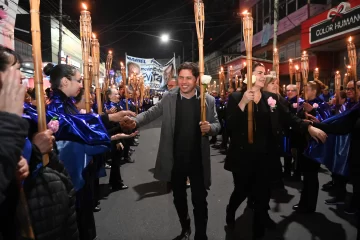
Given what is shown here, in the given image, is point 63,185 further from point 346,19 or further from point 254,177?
point 346,19

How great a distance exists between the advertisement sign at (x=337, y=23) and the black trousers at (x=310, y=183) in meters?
8.75

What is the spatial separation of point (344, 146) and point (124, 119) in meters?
3.29

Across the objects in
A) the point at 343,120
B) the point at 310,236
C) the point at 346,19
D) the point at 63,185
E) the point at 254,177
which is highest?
the point at 346,19

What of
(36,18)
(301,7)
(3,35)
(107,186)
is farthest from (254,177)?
(301,7)

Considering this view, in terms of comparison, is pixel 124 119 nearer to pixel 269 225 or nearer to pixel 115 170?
pixel 269 225

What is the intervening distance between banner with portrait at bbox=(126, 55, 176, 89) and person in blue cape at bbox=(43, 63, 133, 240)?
43.0ft

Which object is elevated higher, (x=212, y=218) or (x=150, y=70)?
(x=150, y=70)

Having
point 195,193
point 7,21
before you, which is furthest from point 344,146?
Result: point 7,21

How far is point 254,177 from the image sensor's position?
3.58 metres

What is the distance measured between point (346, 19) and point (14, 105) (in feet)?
42.4

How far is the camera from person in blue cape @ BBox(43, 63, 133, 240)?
2.74m

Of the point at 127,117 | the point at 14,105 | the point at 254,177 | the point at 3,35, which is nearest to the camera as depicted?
the point at 14,105

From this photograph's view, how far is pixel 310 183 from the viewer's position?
4.32 meters

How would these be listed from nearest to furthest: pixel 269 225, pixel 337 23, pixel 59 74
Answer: pixel 59 74 < pixel 269 225 < pixel 337 23
